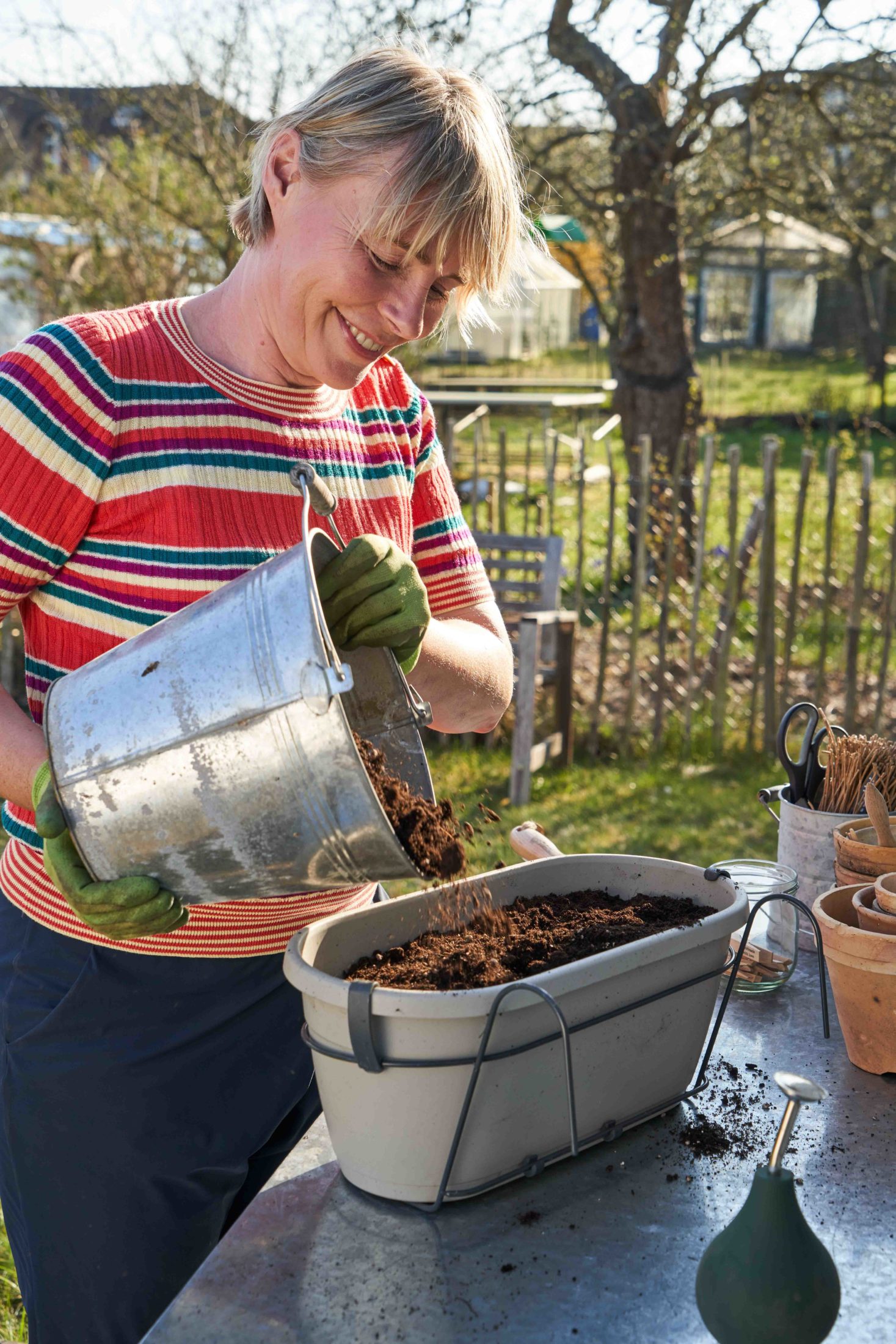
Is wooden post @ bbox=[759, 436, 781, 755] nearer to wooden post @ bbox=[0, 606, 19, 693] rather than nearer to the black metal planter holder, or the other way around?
wooden post @ bbox=[0, 606, 19, 693]

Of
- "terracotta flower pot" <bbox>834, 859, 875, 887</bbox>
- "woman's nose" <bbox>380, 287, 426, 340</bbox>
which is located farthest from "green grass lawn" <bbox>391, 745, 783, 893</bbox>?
"woman's nose" <bbox>380, 287, 426, 340</bbox>

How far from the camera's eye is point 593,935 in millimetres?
1421

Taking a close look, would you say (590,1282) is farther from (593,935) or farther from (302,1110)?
(302,1110)

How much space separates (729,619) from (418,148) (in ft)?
14.2

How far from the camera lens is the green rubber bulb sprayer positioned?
98cm

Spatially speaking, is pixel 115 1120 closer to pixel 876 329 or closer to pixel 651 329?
pixel 651 329

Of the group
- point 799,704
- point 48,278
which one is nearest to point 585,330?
point 48,278

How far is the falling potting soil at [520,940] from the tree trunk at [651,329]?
570cm

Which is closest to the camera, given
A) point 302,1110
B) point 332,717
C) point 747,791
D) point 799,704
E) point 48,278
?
point 332,717

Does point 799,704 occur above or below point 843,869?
above

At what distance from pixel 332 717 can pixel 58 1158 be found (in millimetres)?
854

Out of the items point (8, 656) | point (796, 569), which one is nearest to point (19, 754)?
point (796, 569)

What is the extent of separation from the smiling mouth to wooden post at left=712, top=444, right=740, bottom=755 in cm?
405

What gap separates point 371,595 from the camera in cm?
129
